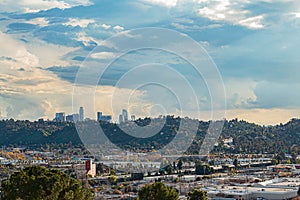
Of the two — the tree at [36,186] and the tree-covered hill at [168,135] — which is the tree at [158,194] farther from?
the tree-covered hill at [168,135]

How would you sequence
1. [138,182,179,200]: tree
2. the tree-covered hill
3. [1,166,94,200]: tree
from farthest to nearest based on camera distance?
the tree-covered hill, [138,182,179,200]: tree, [1,166,94,200]: tree

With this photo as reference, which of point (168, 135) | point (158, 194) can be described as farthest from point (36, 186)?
point (168, 135)

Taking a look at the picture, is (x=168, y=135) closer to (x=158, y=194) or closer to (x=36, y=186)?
(x=158, y=194)

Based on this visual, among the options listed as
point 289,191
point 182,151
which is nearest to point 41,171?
point 289,191

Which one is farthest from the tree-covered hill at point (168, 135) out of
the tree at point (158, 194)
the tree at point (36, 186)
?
the tree at point (36, 186)

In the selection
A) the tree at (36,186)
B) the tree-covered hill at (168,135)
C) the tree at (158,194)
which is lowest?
the tree at (158,194)

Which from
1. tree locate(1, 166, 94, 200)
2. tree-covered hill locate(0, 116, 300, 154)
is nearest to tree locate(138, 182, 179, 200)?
tree locate(1, 166, 94, 200)

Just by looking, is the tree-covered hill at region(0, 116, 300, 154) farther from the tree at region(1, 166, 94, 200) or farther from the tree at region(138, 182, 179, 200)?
the tree at region(1, 166, 94, 200)

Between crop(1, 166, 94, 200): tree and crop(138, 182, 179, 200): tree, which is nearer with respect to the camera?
crop(1, 166, 94, 200): tree

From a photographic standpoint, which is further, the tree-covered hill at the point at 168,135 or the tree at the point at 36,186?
the tree-covered hill at the point at 168,135
